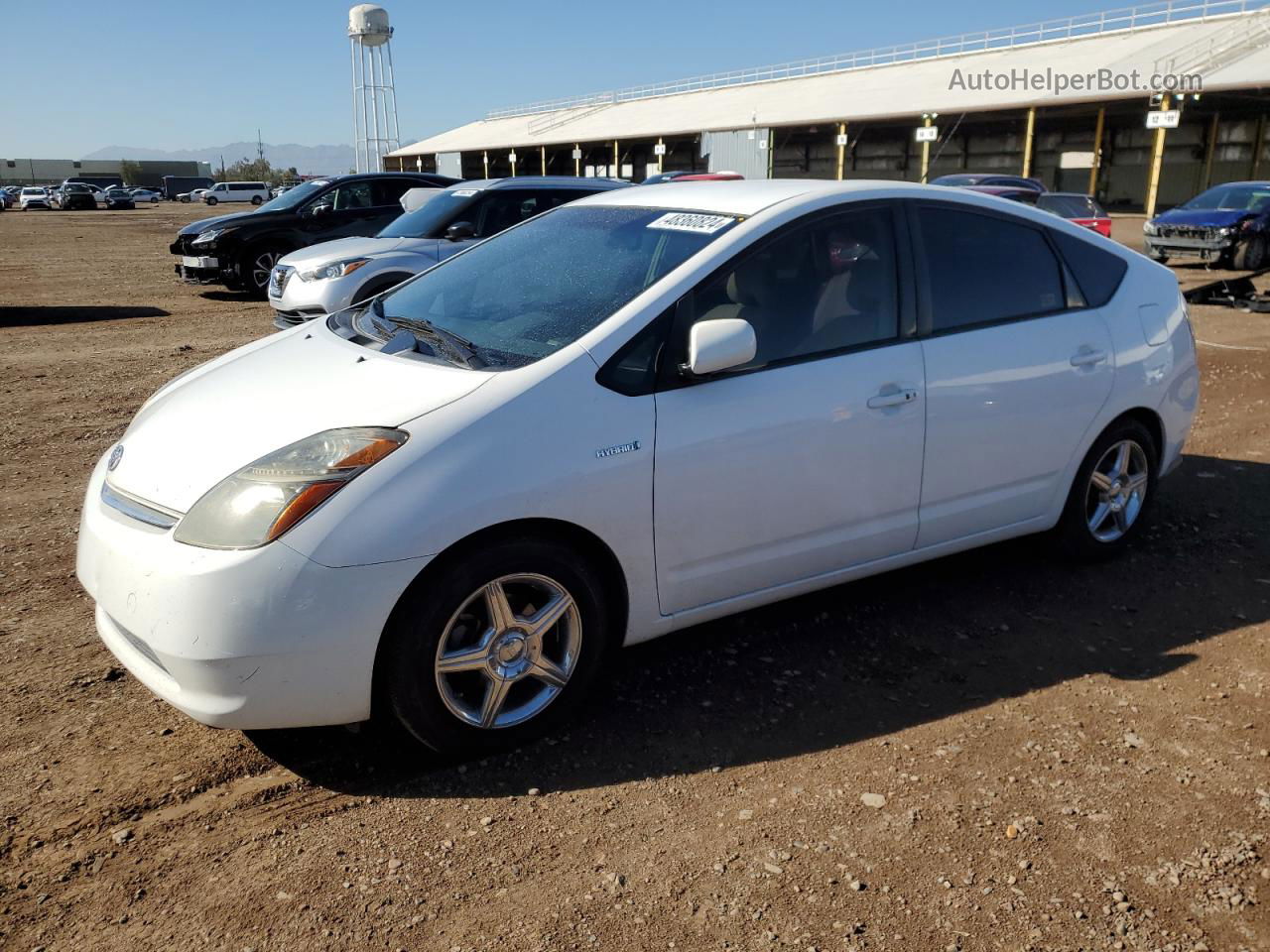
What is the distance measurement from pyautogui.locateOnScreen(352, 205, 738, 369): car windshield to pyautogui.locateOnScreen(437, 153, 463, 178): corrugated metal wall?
6841 cm

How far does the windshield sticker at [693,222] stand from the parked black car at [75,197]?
223 feet

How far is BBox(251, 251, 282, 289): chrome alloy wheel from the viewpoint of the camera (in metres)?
15.2

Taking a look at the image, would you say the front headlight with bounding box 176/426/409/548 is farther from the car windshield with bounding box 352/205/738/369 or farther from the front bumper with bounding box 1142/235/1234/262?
the front bumper with bounding box 1142/235/1234/262

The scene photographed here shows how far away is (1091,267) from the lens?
464 cm

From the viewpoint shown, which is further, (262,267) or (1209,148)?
(1209,148)

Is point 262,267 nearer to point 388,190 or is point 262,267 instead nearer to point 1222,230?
point 388,190

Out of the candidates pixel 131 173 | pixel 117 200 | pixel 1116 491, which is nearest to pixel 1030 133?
pixel 1116 491

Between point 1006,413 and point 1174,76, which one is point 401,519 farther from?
point 1174,76

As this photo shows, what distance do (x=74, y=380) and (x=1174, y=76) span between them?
32.7 metres

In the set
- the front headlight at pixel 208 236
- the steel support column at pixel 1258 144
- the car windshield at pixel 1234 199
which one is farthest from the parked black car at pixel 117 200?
the car windshield at pixel 1234 199

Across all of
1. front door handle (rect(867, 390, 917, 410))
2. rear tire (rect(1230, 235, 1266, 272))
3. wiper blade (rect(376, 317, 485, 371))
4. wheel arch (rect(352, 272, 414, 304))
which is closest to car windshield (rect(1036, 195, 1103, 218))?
rear tire (rect(1230, 235, 1266, 272))

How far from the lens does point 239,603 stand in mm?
2764

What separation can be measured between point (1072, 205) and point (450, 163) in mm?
60245

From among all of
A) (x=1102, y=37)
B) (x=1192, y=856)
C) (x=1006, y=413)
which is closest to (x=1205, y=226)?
(x=1006, y=413)
